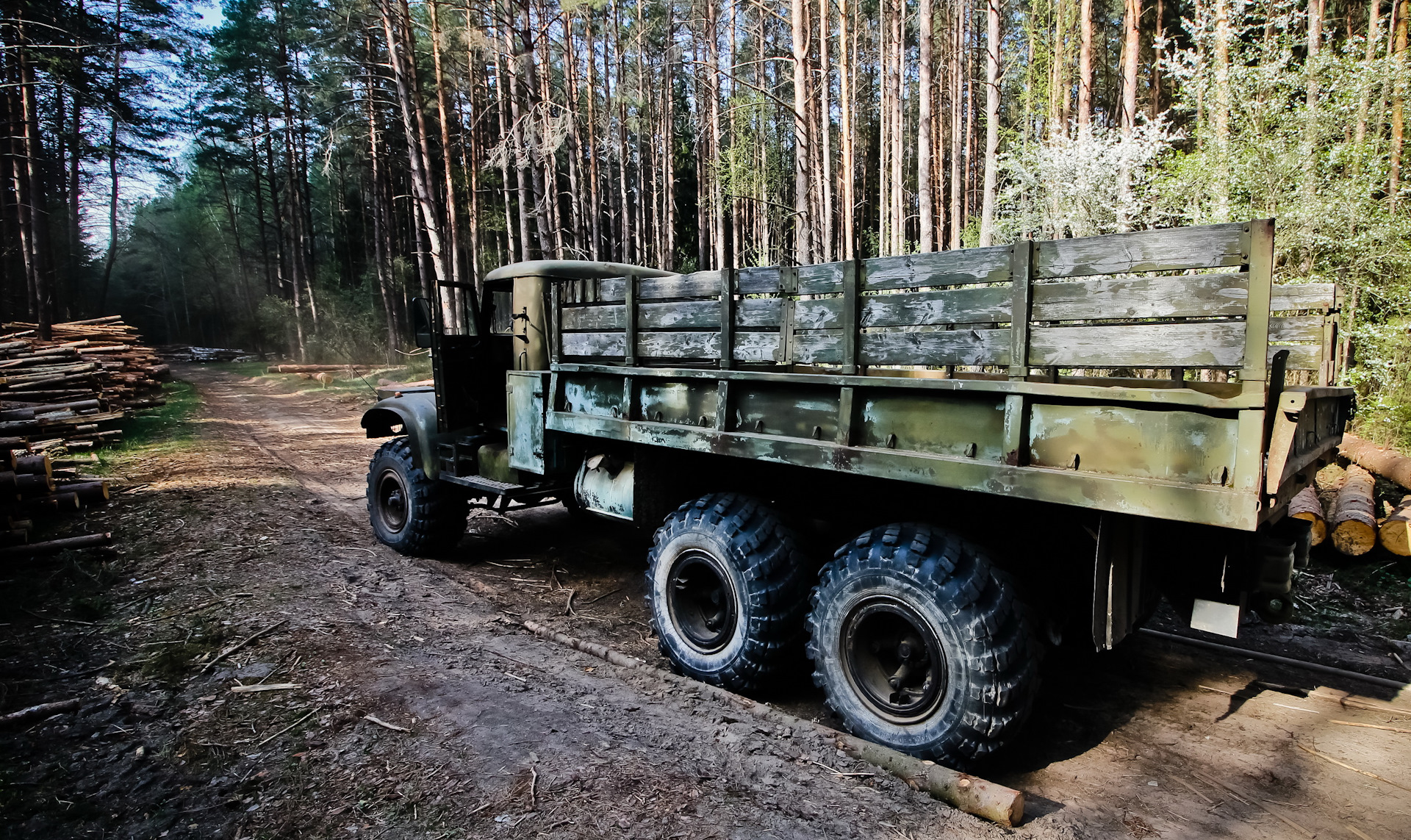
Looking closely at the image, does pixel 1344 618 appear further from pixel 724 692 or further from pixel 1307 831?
pixel 724 692

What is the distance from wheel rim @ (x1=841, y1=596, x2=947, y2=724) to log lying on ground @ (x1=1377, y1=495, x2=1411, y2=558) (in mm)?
5007

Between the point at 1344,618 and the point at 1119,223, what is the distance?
32.4 feet

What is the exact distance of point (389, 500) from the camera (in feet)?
21.5

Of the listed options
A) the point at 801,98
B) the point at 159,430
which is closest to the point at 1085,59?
the point at 801,98

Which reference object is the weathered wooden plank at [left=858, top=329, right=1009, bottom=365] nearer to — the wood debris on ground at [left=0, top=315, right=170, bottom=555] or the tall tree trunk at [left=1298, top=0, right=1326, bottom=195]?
the wood debris on ground at [left=0, top=315, right=170, bottom=555]

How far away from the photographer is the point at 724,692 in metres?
3.71

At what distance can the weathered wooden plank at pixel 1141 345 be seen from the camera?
2410 mm

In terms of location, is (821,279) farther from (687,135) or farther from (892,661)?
(687,135)

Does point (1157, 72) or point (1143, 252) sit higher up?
point (1157, 72)

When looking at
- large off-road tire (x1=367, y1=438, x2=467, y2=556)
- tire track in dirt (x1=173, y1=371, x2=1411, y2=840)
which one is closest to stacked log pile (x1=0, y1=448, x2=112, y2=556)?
large off-road tire (x1=367, y1=438, x2=467, y2=556)

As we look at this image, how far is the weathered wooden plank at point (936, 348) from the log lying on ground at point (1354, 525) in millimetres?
5041

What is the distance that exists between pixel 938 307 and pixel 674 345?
158cm

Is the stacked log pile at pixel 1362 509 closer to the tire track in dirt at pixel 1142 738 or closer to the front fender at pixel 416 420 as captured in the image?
the tire track in dirt at pixel 1142 738

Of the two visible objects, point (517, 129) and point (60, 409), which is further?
point (517, 129)
